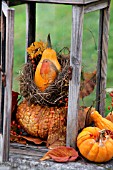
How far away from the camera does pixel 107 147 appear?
11.8ft

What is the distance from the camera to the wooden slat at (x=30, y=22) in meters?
4.11

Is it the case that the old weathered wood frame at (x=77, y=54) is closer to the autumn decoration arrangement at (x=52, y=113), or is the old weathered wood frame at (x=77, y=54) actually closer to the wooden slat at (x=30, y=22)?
the autumn decoration arrangement at (x=52, y=113)

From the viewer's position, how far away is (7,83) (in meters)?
3.49

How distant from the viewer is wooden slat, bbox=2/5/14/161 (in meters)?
3.40

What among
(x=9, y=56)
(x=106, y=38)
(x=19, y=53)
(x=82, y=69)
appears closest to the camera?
(x=9, y=56)

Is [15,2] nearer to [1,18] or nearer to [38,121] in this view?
[1,18]

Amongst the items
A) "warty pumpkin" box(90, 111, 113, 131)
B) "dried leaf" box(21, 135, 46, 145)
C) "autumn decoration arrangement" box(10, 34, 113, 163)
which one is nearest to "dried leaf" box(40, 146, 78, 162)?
"autumn decoration arrangement" box(10, 34, 113, 163)

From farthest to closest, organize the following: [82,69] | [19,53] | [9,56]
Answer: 1. [19,53]
2. [82,69]
3. [9,56]

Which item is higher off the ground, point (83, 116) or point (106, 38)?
point (106, 38)

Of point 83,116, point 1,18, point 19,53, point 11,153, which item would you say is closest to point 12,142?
point 11,153

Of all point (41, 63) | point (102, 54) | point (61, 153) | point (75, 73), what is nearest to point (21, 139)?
point (61, 153)

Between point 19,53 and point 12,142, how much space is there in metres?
2.32

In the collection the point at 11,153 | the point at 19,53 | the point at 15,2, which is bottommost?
the point at 11,153

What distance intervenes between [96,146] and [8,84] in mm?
564
